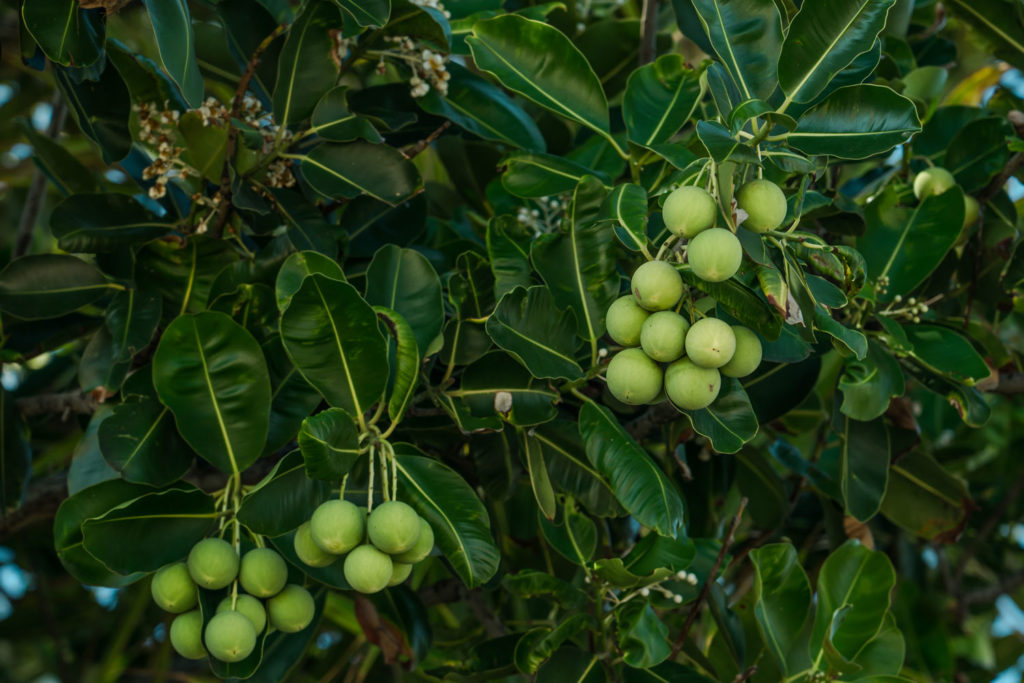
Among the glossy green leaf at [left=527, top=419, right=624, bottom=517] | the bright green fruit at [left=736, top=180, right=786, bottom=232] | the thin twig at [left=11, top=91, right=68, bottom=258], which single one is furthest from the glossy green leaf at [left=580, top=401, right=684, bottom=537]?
the thin twig at [left=11, top=91, right=68, bottom=258]

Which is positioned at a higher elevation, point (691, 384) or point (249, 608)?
point (691, 384)

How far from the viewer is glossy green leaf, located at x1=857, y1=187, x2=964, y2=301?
1.76 metres

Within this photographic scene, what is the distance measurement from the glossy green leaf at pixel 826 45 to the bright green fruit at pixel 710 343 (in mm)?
342

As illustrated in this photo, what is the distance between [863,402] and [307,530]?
2.77 feet

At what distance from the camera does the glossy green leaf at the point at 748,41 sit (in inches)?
54.1

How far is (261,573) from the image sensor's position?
135 centimetres

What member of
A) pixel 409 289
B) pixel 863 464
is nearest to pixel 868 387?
pixel 863 464

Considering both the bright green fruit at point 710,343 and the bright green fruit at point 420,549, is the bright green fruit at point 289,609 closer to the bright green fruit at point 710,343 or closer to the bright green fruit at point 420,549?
the bright green fruit at point 420,549

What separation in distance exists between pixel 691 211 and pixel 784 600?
0.84m

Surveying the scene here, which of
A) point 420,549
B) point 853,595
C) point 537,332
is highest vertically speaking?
point 537,332

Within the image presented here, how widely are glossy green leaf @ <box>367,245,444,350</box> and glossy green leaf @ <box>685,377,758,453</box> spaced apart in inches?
15.7

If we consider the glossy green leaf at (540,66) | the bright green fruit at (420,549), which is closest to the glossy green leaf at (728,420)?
the bright green fruit at (420,549)

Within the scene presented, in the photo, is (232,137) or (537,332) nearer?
(537,332)

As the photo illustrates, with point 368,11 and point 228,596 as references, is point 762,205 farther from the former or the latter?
point 228,596
